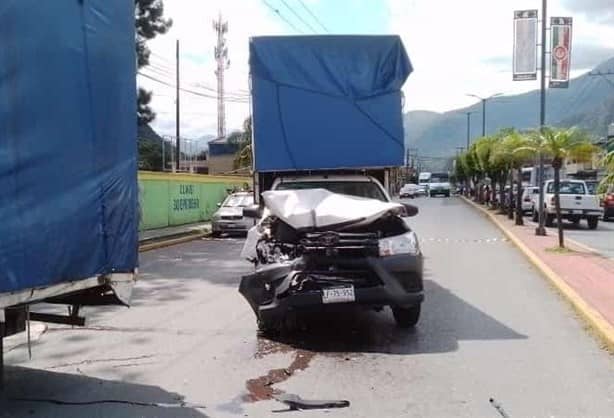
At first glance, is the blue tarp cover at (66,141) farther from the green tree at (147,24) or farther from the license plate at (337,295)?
the green tree at (147,24)

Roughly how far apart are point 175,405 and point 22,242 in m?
1.82

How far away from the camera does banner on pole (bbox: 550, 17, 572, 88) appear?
2328 cm

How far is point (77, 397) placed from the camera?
613cm

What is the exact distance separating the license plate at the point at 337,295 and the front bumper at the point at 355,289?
43 mm

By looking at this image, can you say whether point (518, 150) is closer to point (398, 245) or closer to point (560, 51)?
point (560, 51)

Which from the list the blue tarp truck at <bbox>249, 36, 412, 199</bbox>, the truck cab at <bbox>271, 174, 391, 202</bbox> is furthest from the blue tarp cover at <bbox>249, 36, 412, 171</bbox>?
the truck cab at <bbox>271, 174, 391, 202</bbox>

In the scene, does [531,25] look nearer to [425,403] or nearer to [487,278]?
[487,278]

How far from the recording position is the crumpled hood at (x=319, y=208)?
321 inches

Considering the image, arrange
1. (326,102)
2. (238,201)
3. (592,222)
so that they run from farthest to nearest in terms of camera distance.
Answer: (592,222) → (238,201) → (326,102)

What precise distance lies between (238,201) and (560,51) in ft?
37.2

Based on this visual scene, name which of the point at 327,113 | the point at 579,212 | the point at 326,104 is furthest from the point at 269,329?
the point at 579,212

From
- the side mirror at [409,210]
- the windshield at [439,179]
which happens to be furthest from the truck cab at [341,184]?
the windshield at [439,179]

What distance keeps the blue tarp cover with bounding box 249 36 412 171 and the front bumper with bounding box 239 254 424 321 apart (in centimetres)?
335

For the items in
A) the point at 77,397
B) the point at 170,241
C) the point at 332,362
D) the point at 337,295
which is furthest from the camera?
the point at 170,241
